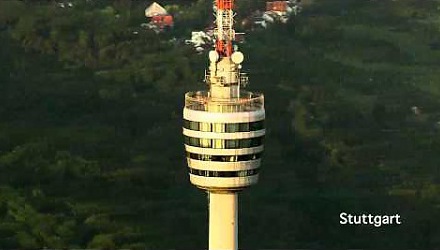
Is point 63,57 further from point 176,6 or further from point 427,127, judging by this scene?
point 427,127

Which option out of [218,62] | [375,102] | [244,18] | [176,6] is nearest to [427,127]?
[375,102]

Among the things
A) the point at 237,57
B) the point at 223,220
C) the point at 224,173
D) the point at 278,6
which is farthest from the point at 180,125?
the point at 237,57

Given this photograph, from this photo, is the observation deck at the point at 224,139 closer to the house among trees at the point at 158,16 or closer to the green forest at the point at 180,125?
the green forest at the point at 180,125

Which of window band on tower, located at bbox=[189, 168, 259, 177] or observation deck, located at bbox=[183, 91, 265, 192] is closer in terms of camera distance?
observation deck, located at bbox=[183, 91, 265, 192]

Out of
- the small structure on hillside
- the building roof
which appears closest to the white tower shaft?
the small structure on hillside

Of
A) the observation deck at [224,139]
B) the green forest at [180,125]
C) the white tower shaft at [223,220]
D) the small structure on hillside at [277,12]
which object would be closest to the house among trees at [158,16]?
the green forest at [180,125]

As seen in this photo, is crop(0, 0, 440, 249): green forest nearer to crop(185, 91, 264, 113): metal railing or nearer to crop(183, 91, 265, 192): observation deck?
crop(183, 91, 265, 192): observation deck
